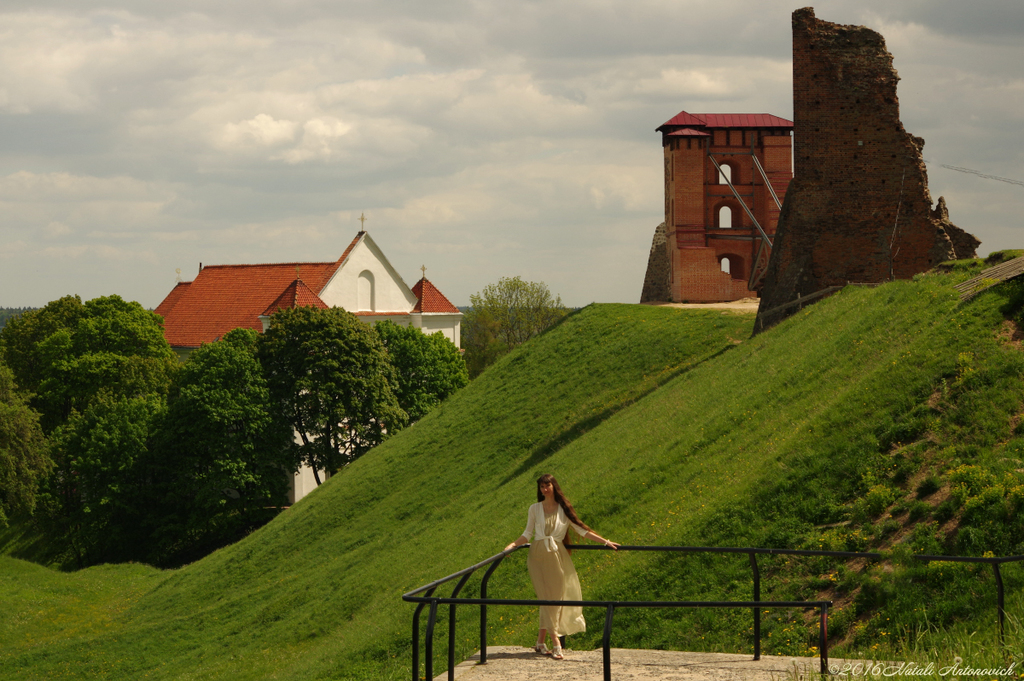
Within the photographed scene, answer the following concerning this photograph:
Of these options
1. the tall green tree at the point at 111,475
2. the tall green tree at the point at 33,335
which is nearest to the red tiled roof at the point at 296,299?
the tall green tree at the point at 111,475

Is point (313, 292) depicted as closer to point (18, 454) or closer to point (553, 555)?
point (18, 454)

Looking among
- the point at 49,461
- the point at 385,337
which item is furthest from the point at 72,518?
the point at 385,337

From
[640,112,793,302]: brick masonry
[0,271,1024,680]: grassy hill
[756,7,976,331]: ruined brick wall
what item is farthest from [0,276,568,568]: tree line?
[756,7,976,331]: ruined brick wall

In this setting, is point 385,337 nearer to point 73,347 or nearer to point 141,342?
point 141,342

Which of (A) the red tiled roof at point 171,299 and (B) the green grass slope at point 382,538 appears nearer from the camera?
(B) the green grass slope at point 382,538

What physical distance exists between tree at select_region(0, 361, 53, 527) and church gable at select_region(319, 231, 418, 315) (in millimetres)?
22157

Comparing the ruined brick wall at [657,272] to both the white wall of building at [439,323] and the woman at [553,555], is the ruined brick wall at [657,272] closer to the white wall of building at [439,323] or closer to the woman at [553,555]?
the white wall of building at [439,323]

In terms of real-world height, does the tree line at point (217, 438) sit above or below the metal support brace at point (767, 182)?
below

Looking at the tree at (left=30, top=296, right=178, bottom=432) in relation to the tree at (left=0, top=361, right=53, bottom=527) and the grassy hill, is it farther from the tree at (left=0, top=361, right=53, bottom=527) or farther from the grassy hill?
the grassy hill

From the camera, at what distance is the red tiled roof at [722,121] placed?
39625 mm

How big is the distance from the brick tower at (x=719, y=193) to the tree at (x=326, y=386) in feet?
49.3

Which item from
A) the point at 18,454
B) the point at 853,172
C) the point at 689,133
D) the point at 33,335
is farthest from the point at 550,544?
the point at 33,335

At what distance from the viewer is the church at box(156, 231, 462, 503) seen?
58.3 meters

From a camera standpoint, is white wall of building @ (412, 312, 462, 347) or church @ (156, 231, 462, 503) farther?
white wall of building @ (412, 312, 462, 347)
